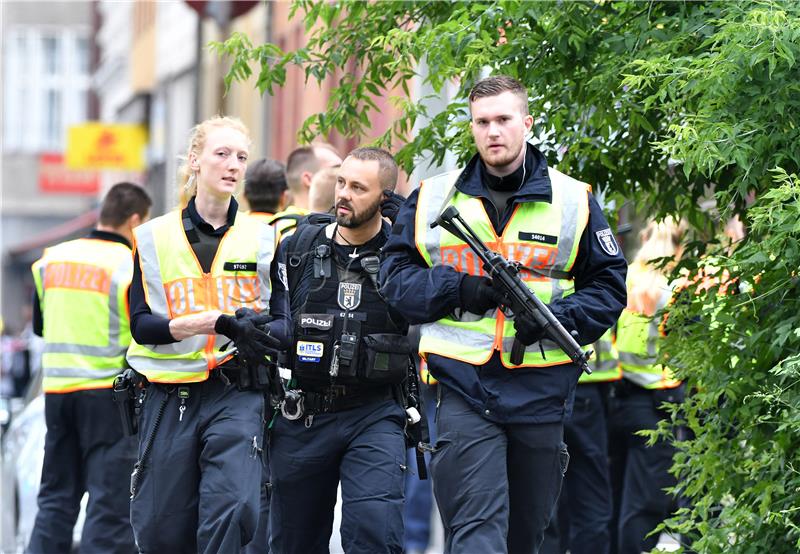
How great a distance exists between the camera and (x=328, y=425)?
22.7 feet

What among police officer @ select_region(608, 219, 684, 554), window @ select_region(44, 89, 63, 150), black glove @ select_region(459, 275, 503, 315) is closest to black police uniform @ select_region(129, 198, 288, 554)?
black glove @ select_region(459, 275, 503, 315)

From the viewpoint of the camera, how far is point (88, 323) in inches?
353

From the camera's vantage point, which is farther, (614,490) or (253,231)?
(614,490)

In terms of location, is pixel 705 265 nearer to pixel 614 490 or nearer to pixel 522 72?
pixel 522 72

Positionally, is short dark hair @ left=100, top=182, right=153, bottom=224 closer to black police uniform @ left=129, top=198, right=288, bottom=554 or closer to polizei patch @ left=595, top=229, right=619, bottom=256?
black police uniform @ left=129, top=198, right=288, bottom=554

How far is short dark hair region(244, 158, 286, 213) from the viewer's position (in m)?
8.75

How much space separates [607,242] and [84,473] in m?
3.88

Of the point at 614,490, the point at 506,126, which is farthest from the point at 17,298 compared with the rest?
the point at 506,126

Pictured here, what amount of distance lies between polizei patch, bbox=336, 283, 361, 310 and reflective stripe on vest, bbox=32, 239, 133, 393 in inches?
93.4

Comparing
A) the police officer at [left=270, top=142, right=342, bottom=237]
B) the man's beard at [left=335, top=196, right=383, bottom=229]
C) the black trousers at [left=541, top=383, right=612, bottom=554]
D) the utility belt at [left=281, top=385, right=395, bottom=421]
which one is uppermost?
the police officer at [left=270, top=142, right=342, bottom=237]

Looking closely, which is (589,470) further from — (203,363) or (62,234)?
(62,234)

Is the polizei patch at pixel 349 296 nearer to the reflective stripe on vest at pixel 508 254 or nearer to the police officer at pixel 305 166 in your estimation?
the reflective stripe on vest at pixel 508 254

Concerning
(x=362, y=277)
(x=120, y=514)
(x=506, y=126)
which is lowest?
(x=120, y=514)

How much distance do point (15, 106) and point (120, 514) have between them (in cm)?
6766
